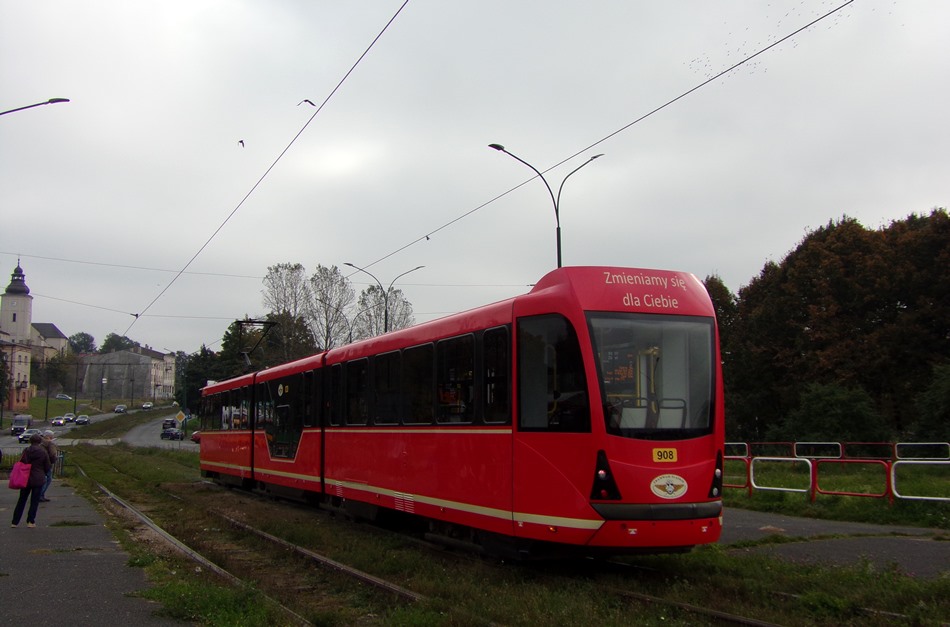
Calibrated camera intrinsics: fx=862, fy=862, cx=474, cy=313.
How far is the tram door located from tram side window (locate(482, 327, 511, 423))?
23 centimetres

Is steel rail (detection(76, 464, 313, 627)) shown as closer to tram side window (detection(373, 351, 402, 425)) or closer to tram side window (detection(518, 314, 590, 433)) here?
tram side window (detection(518, 314, 590, 433))

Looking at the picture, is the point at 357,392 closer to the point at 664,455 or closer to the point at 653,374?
the point at 653,374

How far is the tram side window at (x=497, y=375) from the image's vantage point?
31.3ft

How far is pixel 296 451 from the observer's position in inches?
678

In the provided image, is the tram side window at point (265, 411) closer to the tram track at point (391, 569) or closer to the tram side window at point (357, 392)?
the tram track at point (391, 569)

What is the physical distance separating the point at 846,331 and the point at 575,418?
36.5m

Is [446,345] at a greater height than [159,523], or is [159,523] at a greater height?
[446,345]

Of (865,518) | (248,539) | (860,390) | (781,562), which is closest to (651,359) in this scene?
(781,562)

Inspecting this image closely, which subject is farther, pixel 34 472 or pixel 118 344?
pixel 118 344

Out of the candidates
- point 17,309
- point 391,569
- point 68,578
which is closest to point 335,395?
point 391,569

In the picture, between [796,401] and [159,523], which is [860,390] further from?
[159,523]

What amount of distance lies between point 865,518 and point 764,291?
36719 mm

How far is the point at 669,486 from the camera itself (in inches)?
337

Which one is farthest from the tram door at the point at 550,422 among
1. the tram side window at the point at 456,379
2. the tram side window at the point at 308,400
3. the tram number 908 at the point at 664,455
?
the tram side window at the point at 308,400
